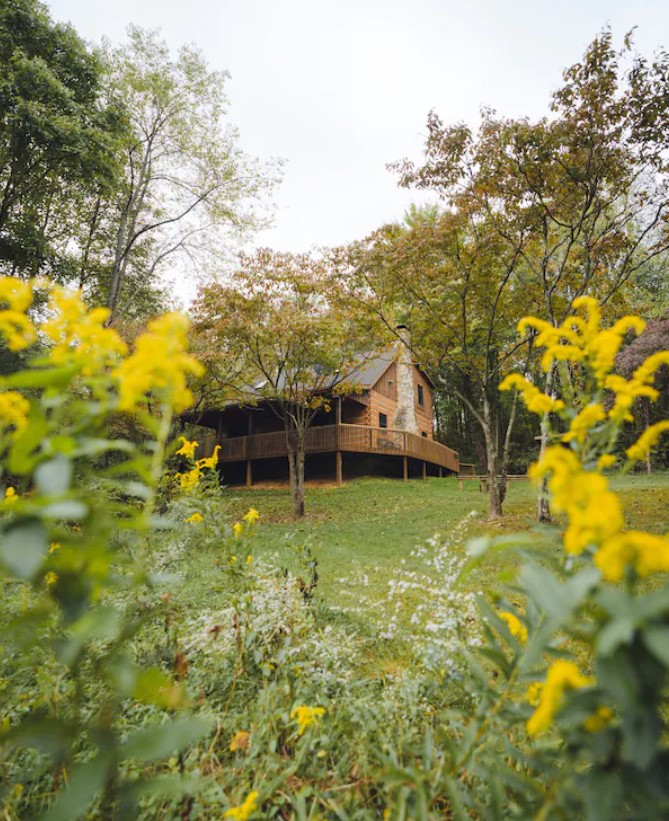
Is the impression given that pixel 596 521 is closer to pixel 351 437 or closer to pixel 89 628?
pixel 89 628

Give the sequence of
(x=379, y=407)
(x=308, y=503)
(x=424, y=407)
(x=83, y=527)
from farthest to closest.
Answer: (x=424, y=407), (x=379, y=407), (x=308, y=503), (x=83, y=527)

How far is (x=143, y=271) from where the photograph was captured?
14.2 meters

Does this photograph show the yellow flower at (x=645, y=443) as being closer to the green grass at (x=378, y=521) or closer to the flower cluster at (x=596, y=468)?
the flower cluster at (x=596, y=468)

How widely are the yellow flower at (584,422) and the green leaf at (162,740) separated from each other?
895 millimetres

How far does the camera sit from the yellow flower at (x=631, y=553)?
55 cm

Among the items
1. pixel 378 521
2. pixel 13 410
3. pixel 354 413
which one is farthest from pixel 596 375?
pixel 354 413

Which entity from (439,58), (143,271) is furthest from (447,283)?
(143,271)

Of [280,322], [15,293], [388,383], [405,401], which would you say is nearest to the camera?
[15,293]

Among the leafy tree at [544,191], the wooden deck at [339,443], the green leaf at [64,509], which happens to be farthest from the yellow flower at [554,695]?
the wooden deck at [339,443]

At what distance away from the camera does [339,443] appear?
15.4m

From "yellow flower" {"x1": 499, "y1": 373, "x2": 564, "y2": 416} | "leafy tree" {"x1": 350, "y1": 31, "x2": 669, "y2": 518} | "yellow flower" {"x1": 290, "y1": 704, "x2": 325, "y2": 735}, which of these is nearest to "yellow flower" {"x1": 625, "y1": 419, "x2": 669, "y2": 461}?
"yellow flower" {"x1": 499, "y1": 373, "x2": 564, "y2": 416}

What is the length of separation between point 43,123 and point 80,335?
10.3 m

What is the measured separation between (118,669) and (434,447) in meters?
19.1

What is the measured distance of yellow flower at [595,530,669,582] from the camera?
0.55 metres
